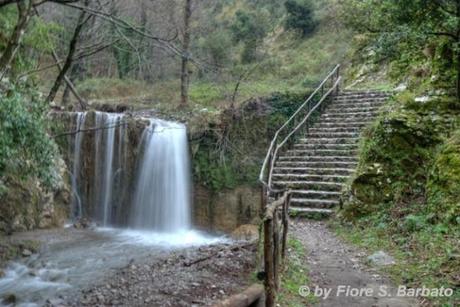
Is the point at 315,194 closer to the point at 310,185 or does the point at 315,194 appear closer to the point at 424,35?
the point at 310,185

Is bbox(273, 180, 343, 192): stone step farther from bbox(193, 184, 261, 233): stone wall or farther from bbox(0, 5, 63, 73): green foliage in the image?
bbox(0, 5, 63, 73): green foliage

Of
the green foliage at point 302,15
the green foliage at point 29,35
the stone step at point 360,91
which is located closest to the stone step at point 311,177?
the stone step at point 360,91

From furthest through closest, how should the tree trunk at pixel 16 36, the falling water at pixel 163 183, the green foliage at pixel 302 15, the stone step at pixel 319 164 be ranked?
the green foliage at pixel 302 15 < the falling water at pixel 163 183 < the stone step at pixel 319 164 < the tree trunk at pixel 16 36

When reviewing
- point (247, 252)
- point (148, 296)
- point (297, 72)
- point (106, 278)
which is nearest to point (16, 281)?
point (106, 278)

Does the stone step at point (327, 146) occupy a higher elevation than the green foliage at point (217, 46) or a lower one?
lower

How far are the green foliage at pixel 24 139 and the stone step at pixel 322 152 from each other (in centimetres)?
715

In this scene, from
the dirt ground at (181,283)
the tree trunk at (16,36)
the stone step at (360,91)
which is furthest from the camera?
the stone step at (360,91)

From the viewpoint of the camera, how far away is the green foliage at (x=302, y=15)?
2939 centimetres

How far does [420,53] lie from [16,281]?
12544mm

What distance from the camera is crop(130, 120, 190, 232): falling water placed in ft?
49.2

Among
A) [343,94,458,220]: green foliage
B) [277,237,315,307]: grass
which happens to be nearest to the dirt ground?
[277,237,315,307]: grass

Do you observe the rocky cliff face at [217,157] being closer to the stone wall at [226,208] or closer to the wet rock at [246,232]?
the stone wall at [226,208]

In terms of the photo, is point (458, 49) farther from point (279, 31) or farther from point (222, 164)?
point (279, 31)

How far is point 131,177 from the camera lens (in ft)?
51.2
